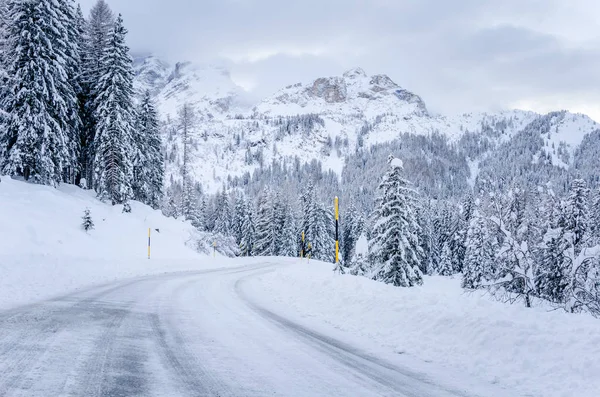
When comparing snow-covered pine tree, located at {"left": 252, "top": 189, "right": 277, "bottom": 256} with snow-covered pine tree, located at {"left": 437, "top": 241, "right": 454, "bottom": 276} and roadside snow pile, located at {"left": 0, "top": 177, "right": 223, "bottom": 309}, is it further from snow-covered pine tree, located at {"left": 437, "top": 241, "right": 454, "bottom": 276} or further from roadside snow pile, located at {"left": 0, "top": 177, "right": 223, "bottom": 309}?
snow-covered pine tree, located at {"left": 437, "top": 241, "right": 454, "bottom": 276}

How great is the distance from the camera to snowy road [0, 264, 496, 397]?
13.5ft

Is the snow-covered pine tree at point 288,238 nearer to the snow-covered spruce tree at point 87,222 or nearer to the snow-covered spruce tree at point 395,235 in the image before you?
the snow-covered spruce tree at point 87,222

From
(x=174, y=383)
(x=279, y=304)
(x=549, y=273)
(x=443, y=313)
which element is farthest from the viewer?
(x=549, y=273)

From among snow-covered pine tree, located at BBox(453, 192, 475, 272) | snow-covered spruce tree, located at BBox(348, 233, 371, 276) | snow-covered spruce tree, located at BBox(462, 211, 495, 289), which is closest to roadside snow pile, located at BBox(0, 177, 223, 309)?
snow-covered spruce tree, located at BBox(348, 233, 371, 276)

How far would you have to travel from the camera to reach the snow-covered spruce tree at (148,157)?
1586 inches

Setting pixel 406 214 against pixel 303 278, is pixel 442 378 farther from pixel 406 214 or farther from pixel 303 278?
pixel 406 214

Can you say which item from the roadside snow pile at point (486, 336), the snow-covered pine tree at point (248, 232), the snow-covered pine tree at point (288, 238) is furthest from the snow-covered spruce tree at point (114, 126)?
the snow-covered pine tree at point (248, 232)

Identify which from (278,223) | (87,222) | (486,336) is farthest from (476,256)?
(486,336)

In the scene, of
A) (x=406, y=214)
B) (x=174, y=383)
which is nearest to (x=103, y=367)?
(x=174, y=383)

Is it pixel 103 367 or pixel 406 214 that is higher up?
pixel 406 214

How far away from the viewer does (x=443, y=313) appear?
7312mm

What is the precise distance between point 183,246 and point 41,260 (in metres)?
20.7

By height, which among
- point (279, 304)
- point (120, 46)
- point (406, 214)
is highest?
point (120, 46)

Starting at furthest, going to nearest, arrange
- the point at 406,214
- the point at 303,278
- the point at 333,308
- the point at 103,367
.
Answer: the point at 406,214 < the point at 303,278 < the point at 333,308 < the point at 103,367
